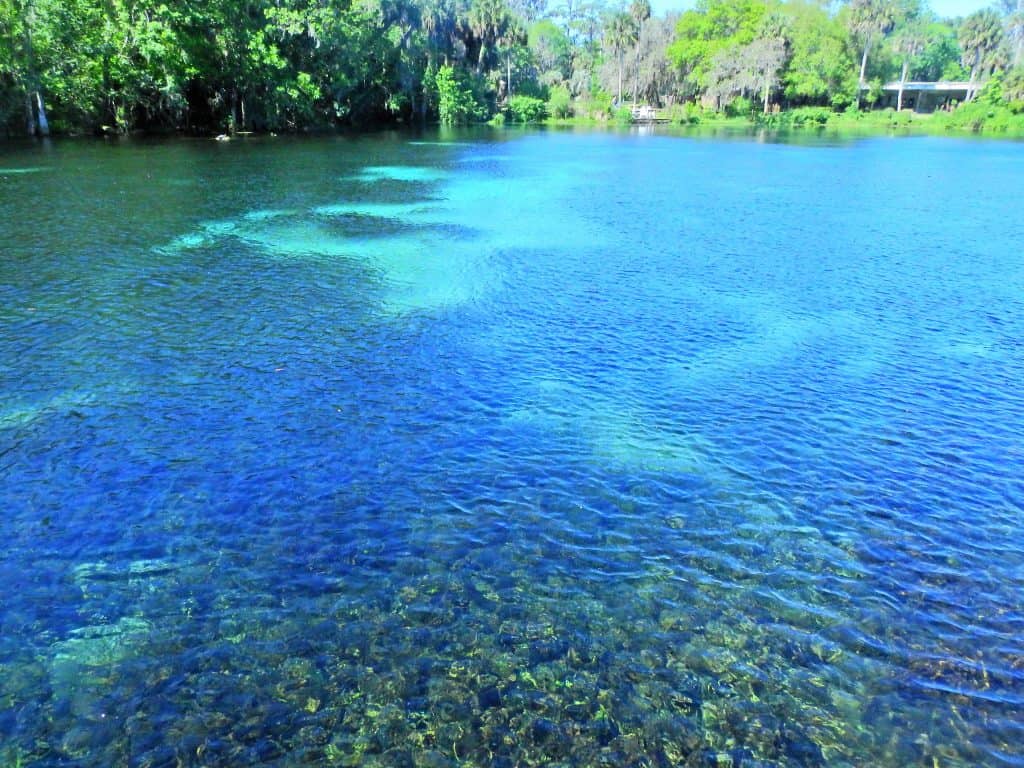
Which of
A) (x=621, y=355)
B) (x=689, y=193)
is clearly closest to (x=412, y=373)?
(x=621, y=355)

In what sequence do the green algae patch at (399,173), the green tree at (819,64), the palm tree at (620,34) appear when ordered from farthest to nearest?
1. the palm tree at (620,34)
2. the green tree at (819,64)
3. the green algae patch at (399,173)

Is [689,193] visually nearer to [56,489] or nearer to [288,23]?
[56,489]

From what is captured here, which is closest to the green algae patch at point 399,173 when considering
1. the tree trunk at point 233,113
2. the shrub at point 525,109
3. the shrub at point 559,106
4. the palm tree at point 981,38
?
the tree trunk at point 233,113

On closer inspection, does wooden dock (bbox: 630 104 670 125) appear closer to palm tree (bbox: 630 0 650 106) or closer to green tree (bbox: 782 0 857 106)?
palm tree (bbox: 630 0 650 106)

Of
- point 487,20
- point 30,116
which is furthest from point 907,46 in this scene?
point 30,116

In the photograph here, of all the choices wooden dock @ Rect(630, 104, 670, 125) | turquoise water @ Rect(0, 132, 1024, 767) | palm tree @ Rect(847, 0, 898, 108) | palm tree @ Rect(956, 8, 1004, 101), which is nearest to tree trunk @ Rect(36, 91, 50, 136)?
turquoise water @ Rect(0, 132, 1024, 767)

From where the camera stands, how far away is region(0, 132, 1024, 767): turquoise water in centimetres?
717

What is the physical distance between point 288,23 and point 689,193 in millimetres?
45480

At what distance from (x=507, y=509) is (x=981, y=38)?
13574cm

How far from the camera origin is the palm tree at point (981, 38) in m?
111

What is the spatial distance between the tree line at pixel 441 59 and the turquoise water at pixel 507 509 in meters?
40.2

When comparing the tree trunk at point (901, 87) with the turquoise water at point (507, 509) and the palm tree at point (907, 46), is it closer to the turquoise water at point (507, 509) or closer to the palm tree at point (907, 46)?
the palm tree at point (907, 46)

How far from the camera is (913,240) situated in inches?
→ 1109

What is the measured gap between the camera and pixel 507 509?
10.7 m
